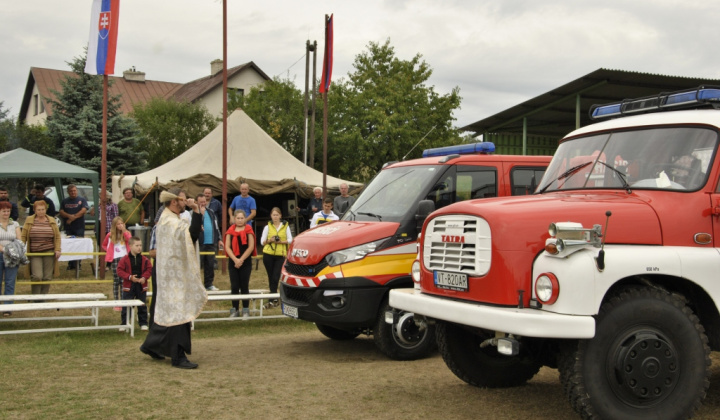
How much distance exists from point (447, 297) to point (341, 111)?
121ft

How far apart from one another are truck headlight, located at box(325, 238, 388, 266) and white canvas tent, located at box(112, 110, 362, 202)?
12.5 meters

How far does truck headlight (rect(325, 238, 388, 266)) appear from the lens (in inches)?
343

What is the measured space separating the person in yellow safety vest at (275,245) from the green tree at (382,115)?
2822 cm

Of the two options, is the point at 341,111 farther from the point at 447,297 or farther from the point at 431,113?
the point at 447,297

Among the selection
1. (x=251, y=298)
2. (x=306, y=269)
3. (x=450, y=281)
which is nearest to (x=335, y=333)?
(x=306, y=269)

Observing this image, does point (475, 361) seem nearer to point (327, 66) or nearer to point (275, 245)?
point (275, 245)

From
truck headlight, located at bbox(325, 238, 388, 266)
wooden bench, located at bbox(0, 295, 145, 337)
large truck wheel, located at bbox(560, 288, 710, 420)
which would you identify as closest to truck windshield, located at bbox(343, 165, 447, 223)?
truck headlight, located at bbox(325, 238, 388, 266)

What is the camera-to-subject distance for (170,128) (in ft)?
142

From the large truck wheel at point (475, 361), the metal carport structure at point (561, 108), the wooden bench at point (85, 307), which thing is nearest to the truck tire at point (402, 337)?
the large truck wheel at point (475, 361)

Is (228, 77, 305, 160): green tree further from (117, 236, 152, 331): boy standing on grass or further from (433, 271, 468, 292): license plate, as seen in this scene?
(433, 271, 468, 292): license plate

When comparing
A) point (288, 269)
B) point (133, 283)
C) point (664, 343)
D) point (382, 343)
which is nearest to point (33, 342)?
point (133, 283)

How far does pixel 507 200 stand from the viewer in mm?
6082

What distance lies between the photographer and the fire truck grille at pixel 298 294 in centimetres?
879

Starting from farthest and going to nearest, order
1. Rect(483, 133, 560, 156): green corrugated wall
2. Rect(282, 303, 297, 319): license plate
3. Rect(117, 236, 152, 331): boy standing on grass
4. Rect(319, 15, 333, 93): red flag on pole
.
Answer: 1. Rect(319, 15, 333, 93): red flag on pole
2. Rect(483, 133, 560, 156): green corrugated wall
3. Rect(117, 236, 152, 331): boy standing on grass
4. Rect(282, 303, 297, 319): license plate
